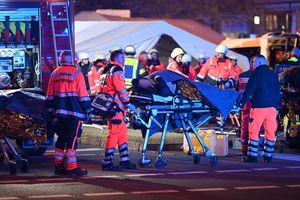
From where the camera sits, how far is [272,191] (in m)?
11.2

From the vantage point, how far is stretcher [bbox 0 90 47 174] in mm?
13031

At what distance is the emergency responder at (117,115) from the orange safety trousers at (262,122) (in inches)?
86.0

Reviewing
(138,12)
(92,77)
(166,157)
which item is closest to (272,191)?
(166,157)

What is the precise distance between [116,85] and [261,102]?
252 centimetres

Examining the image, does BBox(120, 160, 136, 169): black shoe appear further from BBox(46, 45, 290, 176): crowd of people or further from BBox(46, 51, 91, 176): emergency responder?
BBox(46, 51, 91, 176): emergency responder

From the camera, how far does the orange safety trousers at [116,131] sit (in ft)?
43.5

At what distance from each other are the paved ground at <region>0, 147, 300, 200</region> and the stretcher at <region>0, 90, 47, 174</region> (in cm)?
27

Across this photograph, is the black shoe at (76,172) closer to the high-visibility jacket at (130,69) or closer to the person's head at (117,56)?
the person's head at (117,56)

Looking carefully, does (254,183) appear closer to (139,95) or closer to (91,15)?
(139,95)

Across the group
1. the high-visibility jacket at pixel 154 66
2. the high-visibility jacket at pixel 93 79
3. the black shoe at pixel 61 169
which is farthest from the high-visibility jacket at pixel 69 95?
the high-visibility jacket at pixel 93 79

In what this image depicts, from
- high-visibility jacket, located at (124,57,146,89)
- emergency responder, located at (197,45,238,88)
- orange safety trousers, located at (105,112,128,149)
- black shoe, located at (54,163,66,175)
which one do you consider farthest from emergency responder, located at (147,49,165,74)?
black shoe, located at (54,163,66,175)

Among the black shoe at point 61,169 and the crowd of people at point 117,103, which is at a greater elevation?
the crowd of people at point 117,103

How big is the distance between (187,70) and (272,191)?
8.30 m

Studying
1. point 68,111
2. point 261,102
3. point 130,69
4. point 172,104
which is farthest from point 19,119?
point 130,69
